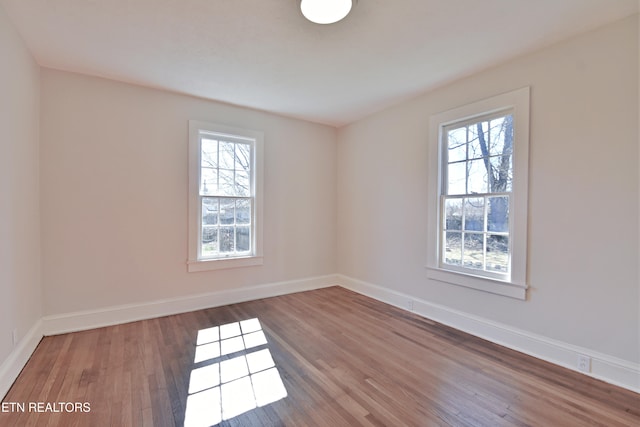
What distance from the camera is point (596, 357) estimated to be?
7.29 feet

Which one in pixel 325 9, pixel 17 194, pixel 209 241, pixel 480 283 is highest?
pixel 325 9

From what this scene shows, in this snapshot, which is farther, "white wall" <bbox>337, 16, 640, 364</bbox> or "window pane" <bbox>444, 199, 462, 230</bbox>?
"window pane" <bbox>444, 199, 462, 230</bbox>

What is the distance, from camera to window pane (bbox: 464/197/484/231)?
302cm

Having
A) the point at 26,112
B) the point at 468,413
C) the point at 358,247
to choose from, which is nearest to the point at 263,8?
the point at 26,112

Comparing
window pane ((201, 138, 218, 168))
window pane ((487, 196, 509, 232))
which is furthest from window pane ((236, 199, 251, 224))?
window pane ((487, 196, 509, 232))

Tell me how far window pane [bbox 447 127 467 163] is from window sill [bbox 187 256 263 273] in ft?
9.26

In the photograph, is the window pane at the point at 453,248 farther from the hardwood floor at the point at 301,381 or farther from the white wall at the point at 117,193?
the white wall at the point at 117,193

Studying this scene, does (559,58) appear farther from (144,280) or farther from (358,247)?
(144,280)

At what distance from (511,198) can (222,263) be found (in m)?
3.36

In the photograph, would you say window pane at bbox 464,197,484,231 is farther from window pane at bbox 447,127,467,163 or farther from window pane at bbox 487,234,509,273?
window pane at bbox 447,127,467,163

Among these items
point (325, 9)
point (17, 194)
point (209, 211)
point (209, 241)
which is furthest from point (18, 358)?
point (325, 9)

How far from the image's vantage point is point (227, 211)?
3.95 meters

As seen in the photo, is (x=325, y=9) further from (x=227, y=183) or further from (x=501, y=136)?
(x=227, y=183)

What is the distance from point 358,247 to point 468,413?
2.85m
